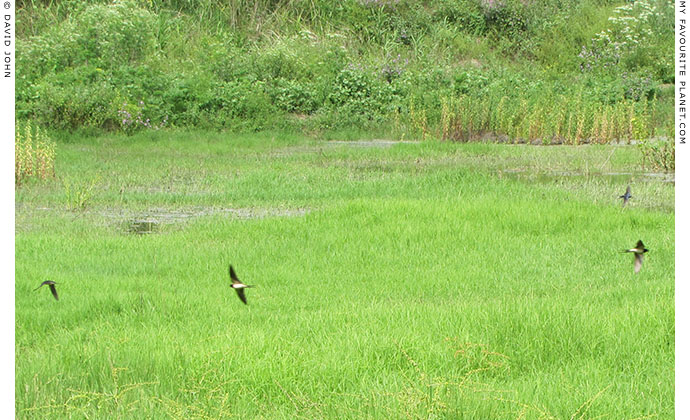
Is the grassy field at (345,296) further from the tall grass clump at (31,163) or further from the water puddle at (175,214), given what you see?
the tall grass clump at (31,163)

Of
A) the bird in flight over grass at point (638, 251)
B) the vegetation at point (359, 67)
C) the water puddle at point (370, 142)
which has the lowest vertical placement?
the bird in flight over grass at point (638, 251)

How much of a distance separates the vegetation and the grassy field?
3608mm

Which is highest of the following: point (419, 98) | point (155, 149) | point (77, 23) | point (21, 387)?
point (77, 23)

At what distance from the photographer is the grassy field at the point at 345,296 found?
308cm

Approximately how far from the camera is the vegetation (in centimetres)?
1377

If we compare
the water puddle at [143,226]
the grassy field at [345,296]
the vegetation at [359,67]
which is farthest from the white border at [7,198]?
the vegetation at [359,67]

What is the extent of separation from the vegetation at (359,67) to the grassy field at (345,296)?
3.61 m

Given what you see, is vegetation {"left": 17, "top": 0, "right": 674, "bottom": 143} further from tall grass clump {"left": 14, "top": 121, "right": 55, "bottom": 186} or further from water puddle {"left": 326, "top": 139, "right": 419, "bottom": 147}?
tall grass clump {"left": 14, "top": 121, "right": 55, "bottom": 186}

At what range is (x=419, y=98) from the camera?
1510 cm

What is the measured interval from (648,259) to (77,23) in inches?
567

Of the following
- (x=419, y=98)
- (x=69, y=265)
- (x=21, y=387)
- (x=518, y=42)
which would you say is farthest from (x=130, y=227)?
(x=518, y=42)

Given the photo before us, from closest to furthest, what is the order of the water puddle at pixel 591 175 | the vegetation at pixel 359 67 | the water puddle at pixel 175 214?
the water puddle at pixel 175 214, the water puddle at pixel 591 175, the vegetation at pixel 359 67

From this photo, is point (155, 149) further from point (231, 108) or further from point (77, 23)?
point (77, 23)
